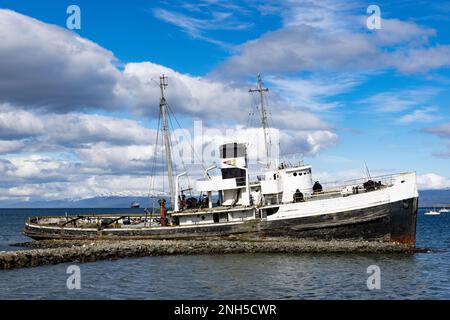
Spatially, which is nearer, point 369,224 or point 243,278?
point 243,278

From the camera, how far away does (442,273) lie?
3139cm

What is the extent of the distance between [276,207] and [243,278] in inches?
530

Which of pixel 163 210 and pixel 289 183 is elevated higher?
pixel 289 183

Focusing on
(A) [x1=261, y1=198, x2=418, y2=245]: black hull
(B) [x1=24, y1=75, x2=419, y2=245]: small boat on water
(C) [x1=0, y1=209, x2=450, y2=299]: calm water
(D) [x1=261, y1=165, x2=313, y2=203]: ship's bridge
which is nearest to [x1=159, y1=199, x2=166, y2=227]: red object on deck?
(B) [x1=24, y1=75, x2=419, y2=245]: small boat on water

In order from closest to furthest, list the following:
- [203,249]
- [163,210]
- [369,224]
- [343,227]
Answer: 1. [369,224]
2. [343,227]
3. [203,249]
4. [163,210]

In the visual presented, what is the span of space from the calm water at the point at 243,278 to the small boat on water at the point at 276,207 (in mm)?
3227

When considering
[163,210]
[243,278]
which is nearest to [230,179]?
[163,210]

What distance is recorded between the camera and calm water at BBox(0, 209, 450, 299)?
2538 cm

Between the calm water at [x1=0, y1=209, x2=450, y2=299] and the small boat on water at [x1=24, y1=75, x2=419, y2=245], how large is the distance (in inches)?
127

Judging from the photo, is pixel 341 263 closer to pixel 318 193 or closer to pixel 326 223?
pixel 326 223

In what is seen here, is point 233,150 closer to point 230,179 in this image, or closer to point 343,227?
point 230,179

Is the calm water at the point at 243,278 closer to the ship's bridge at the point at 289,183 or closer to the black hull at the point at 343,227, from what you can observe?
the black hull at the point at 343,227

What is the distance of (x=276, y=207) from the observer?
42125 mm
